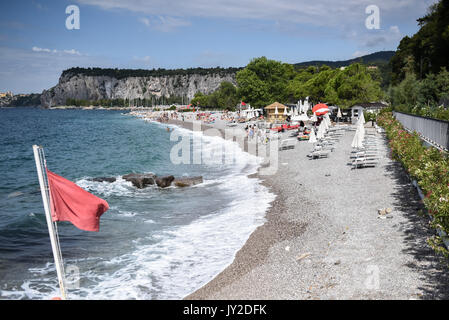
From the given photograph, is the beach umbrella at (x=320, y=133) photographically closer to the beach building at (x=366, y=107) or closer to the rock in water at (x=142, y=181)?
the rock in water at (x=142, y=181)

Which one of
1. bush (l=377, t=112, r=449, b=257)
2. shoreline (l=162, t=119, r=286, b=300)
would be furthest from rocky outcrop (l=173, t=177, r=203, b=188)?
bush (l=377, t=112, r=449, b=257)

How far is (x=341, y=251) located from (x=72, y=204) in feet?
23.2

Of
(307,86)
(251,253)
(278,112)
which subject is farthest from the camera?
(307,86)

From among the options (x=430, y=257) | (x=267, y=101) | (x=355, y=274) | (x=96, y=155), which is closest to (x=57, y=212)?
(x=355, y=274)

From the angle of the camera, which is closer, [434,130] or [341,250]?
[341,250]

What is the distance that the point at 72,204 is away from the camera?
6.58 m

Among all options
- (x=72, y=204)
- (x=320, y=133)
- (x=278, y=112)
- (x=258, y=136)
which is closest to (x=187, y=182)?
(x=320, y=133)

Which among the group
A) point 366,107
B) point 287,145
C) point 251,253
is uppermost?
point 366,107

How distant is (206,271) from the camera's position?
10555 millimetres

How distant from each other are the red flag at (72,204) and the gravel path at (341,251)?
382 cm

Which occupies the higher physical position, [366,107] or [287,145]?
[366,107]

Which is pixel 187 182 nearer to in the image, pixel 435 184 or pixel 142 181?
pixel 142 181

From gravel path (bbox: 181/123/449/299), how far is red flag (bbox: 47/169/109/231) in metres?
3.82
